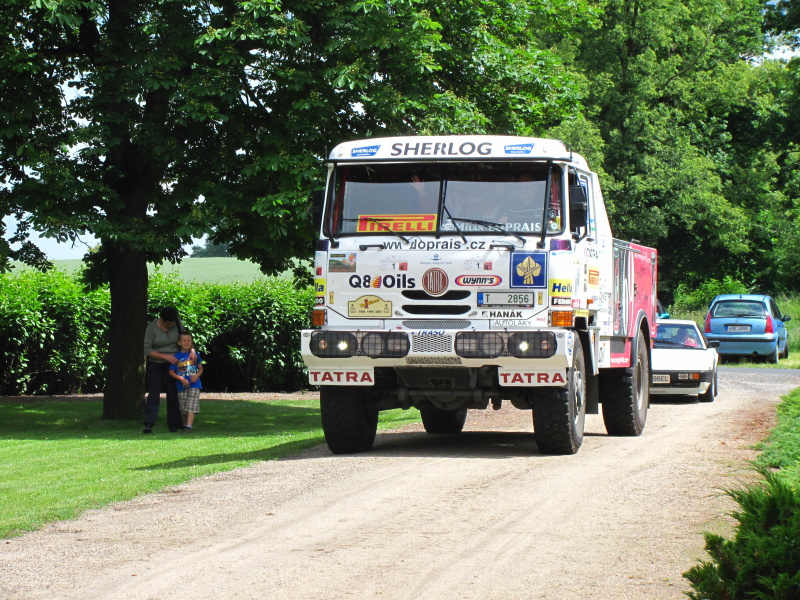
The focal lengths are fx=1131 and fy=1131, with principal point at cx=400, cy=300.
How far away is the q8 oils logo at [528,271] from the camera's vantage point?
10.9 metres

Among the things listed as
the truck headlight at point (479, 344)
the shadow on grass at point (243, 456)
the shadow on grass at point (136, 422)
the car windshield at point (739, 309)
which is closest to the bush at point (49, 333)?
the shadow on grass at point (136, 422)

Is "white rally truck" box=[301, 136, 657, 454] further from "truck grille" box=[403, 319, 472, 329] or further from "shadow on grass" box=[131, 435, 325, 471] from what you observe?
"shadow on grass" box=[131, 435, 325, 471]

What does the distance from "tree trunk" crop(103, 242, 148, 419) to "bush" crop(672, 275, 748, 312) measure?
33.7m

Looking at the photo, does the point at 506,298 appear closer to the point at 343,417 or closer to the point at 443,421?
the point at 343,417

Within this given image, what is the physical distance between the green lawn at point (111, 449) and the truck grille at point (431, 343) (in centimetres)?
211

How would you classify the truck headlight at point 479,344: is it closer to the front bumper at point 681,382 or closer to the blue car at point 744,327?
the front bumper at point 681,382

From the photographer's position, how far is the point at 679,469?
34.5 feet

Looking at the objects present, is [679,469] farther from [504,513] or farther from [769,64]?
[769,64]

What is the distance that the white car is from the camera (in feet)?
64.0

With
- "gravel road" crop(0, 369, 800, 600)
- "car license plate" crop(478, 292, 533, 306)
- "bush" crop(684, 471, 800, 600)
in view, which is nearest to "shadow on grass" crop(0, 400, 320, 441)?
"gravel road" crop(0, 369, 800, 600)

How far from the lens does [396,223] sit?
11.3 metres

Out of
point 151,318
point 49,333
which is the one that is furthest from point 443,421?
point 151,318

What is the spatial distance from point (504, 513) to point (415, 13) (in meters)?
9.29

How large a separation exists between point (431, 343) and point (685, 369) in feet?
32.2
